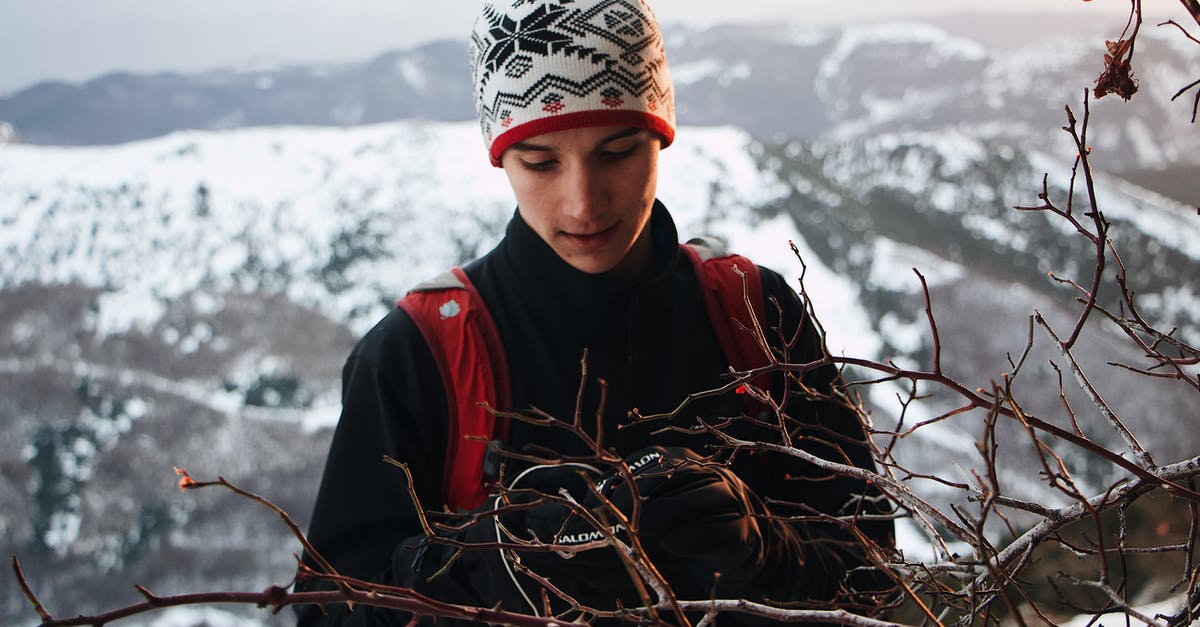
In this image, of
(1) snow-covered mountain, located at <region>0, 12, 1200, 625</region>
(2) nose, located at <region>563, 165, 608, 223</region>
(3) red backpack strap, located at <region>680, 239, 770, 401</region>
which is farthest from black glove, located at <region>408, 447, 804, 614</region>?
(1) snow-covered mountain, located at <region>0, 12, 1200, 625</region>

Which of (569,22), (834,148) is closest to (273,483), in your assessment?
(569,22)

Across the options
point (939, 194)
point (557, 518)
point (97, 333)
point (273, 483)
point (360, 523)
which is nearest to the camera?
point (557, 518)

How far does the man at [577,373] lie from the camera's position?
1401mm

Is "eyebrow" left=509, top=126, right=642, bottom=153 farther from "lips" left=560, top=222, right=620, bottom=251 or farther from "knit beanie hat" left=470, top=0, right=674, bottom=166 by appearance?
"lips" left=560, top=222, right=620, bottom=251

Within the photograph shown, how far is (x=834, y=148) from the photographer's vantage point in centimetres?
2395

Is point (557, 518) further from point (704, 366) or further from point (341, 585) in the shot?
point (341, 585)

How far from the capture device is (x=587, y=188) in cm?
154

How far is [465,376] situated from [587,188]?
0.46 meters

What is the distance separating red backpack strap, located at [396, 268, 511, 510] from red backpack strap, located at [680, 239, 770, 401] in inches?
20.2

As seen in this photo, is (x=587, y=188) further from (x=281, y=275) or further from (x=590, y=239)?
(x=281, y=275)

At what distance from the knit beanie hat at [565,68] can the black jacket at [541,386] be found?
29 cm

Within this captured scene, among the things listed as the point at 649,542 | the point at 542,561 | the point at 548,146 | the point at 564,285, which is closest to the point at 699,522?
the point at 649,542

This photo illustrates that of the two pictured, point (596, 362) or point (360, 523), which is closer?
point (360, 523)

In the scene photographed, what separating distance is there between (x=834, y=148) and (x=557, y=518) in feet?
79.8
